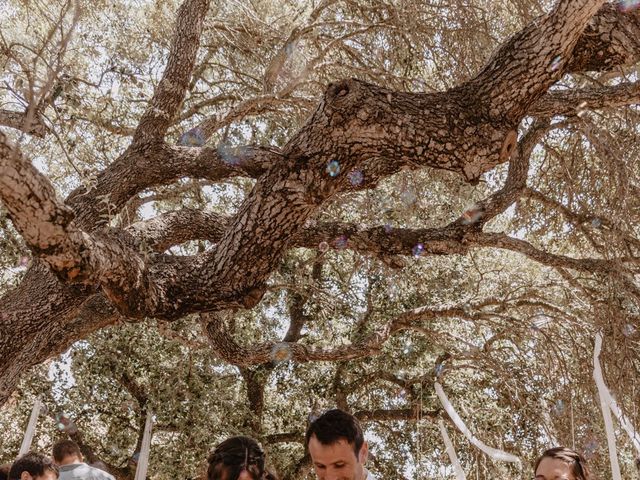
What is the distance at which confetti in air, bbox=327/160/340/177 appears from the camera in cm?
381

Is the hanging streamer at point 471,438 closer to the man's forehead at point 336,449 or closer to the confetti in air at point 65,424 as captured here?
the man's forehead at point 336,449

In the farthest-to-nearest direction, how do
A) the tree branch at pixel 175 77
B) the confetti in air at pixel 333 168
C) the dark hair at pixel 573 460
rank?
the tree branch at pixel 175 77 → the confetti in air at pixel 333 168 → the dark hair at pixel 573 460

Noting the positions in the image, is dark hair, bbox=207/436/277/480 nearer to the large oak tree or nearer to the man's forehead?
the man's forehead

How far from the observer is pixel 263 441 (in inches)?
381

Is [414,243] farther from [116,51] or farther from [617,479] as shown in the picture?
[116,51]

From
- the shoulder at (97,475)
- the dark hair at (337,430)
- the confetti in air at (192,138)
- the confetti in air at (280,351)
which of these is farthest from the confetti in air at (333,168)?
the confetti in air at (280,351)

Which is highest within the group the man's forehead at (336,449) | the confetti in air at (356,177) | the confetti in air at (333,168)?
the confetti in air at (356,177)

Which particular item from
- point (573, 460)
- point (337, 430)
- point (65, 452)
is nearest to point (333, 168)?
point (337, 430)

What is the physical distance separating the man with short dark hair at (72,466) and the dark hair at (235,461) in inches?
92.4

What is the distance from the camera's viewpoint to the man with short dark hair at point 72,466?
4605mm

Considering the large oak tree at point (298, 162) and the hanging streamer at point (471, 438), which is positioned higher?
the large oak tree at point (298, 162)

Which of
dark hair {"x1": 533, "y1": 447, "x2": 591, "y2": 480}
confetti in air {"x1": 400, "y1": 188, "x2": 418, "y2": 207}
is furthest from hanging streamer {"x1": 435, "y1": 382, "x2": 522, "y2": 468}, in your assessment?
confetti in air {"x1": 400, "y1": 188, "x2": 418, "y2": 207}

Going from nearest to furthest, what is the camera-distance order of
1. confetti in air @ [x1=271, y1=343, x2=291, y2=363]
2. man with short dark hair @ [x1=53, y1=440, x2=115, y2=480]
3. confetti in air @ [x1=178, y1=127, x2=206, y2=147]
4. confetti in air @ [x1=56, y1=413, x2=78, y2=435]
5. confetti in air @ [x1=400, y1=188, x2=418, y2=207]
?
man with short dark hair @ [x1=53, y1=440, x2=115, y2=480]
confetti in air @ [x1=178, y1=127, x2=206, y2=147]
confetti in air @ [x1=271, y1=343, x2=291, y2=363]
confetti in air @ [x1=400, y1=188, x2=418, y2=207]
confetti in air @ [x1=56, y1=413, x2=78, y2=435]

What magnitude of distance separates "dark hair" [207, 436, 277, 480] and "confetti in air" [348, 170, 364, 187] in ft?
8.53
